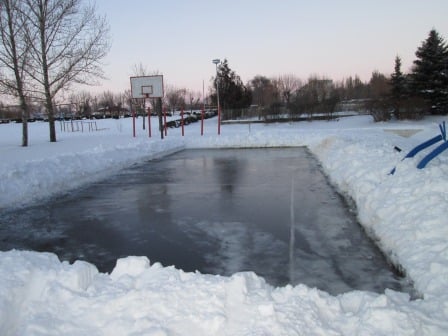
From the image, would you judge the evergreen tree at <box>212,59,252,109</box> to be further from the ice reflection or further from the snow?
the snow

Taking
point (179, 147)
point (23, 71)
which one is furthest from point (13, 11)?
point (179, 147)

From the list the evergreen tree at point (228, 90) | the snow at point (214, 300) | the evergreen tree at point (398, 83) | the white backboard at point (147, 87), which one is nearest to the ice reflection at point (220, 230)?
the snow at point (214, 300)

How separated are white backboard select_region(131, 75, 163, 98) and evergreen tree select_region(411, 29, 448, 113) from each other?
2670 centimetres

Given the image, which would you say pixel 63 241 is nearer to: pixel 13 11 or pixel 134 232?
pixel 134 232

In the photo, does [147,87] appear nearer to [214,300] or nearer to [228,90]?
[214,300]

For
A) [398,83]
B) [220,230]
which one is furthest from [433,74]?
[220,230]

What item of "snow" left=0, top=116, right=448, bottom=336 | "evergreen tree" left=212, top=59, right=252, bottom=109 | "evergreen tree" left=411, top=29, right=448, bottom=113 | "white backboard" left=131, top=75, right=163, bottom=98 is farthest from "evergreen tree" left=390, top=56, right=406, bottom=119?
"snow" left=0, top=116, right=448, bottom=336

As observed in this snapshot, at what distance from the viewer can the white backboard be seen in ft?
83.7

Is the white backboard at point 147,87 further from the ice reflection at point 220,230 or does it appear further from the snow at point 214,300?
the snow at point 214,300

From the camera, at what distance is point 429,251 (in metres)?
4.34

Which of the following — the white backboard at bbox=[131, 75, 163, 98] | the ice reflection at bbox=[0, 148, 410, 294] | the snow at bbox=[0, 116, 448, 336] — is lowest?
the ice reflection at bbox=[0, 148, 410, 294]

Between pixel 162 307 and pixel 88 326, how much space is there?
22.7 inches

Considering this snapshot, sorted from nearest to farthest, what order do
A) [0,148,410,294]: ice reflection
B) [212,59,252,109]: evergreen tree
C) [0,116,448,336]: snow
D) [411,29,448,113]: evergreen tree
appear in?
[0,116,448,336]: snow → [0,148,410,294]: ice reflection → [411,29,448,113]: evergreen tree → [212,59,252,109]: evergreen tree

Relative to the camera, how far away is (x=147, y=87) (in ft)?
84.0
